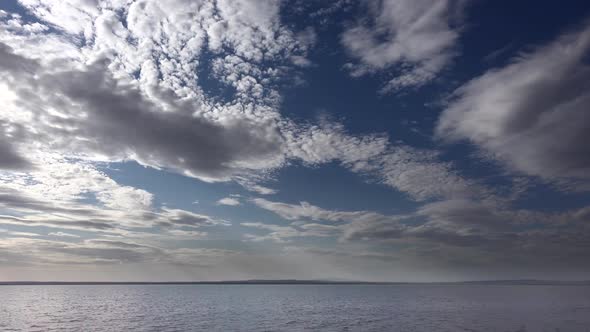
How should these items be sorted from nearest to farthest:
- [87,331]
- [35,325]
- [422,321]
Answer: [87,331] → [35,325] → [422,321]

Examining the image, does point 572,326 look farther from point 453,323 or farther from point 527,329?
point 453,323

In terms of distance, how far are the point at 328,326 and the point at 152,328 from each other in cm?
3490

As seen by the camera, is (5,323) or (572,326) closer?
(572,326)

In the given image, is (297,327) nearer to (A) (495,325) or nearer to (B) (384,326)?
(B) (384,326)

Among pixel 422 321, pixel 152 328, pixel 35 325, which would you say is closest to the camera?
pixel 152 328

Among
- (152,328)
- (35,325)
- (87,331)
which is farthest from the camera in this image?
(35,325)

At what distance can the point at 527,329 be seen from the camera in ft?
220

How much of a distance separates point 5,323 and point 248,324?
2144 inches

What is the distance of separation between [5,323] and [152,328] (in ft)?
123

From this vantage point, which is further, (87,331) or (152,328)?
(152,328)

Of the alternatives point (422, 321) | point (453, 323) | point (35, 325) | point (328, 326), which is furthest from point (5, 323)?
point (453, 323)

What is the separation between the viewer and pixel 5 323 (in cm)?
7919

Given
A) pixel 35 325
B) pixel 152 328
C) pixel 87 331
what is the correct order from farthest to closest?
1. pixel 35 325
2. pixel 152 328
3. pixel 87 331

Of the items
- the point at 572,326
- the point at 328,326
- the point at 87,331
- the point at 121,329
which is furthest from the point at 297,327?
the point at 572,326
